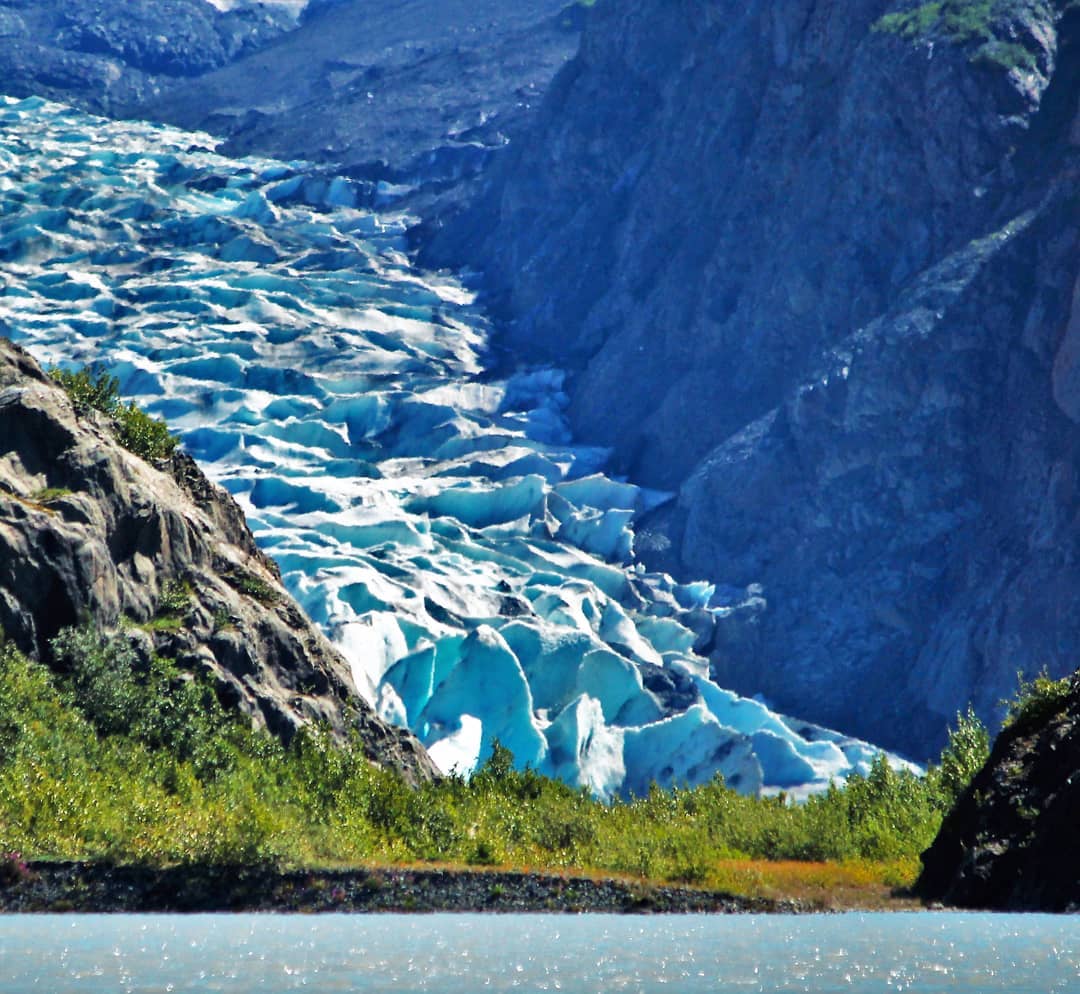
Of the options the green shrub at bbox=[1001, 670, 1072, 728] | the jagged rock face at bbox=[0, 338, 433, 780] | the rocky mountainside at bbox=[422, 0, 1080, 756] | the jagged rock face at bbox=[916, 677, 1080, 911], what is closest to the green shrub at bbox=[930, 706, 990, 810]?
the green shrub at bbox=[1001, 670, 1072, 728]

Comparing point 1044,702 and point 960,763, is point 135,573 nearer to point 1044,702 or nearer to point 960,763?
point 960,763

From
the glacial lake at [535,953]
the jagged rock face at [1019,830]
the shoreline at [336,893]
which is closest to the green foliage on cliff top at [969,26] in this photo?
the jagged rock face at [1019,830]

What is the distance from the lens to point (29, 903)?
89.1 ft

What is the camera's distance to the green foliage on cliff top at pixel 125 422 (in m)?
45.7

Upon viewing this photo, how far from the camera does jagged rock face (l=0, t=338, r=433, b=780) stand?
3759cm

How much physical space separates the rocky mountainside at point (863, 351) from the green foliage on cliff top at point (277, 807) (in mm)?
48300

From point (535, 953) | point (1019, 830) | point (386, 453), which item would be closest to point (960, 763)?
point (1019, 830)

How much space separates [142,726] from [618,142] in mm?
116886

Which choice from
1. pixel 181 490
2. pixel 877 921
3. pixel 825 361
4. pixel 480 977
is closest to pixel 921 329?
pixel 825 361

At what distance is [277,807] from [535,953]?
14.5 m

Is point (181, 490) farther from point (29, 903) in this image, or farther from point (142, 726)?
point (29, 903)

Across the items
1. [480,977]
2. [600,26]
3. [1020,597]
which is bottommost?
[1020,597]

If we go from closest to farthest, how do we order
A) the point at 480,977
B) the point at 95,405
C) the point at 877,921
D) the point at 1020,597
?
1. the point at 480,977
2. the point at 877,921
3. the point at 95,405
4. the point at 1020,597

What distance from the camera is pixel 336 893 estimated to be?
28797 millimetres
